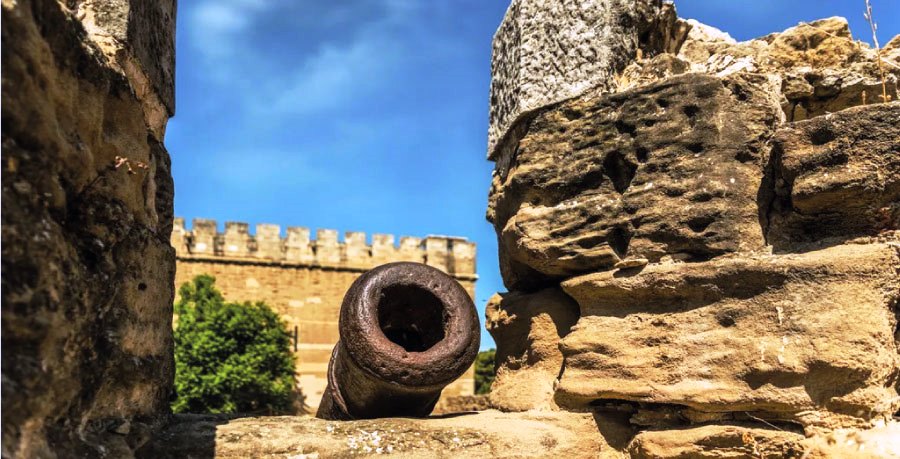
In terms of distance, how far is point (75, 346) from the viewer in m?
1.74

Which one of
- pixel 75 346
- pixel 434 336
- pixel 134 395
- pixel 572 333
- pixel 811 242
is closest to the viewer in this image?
pixel 75 346

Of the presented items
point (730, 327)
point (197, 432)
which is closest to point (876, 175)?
point (730, 327)

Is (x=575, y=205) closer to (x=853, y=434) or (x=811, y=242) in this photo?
(x=811, y=242)

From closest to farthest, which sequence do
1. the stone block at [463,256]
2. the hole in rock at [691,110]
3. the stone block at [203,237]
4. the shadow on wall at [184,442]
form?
the shadow on wall at [184,442], the hole in rock at [691,110], the stone block at [203,237], the stone block at [463,256]

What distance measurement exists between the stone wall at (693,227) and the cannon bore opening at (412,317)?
0.45 m

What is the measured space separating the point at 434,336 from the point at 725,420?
118 centimetres

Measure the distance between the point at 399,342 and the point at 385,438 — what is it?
2.47ft

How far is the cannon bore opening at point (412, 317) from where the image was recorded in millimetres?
2996

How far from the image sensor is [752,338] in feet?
8.06

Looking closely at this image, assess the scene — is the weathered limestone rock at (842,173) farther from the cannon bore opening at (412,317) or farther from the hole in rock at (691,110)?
the cannon bore opening at (412,317)

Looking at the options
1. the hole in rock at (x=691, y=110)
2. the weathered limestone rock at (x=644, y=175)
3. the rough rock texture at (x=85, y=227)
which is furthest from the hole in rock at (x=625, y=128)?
the rough rock texture at (x=85, y=227)

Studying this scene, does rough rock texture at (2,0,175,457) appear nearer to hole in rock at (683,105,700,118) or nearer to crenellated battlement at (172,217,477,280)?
hole in rock at (683,105,700,118)

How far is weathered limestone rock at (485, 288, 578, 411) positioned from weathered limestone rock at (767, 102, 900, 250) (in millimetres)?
942

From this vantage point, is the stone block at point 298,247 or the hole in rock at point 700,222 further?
the stone block at point 298,247
